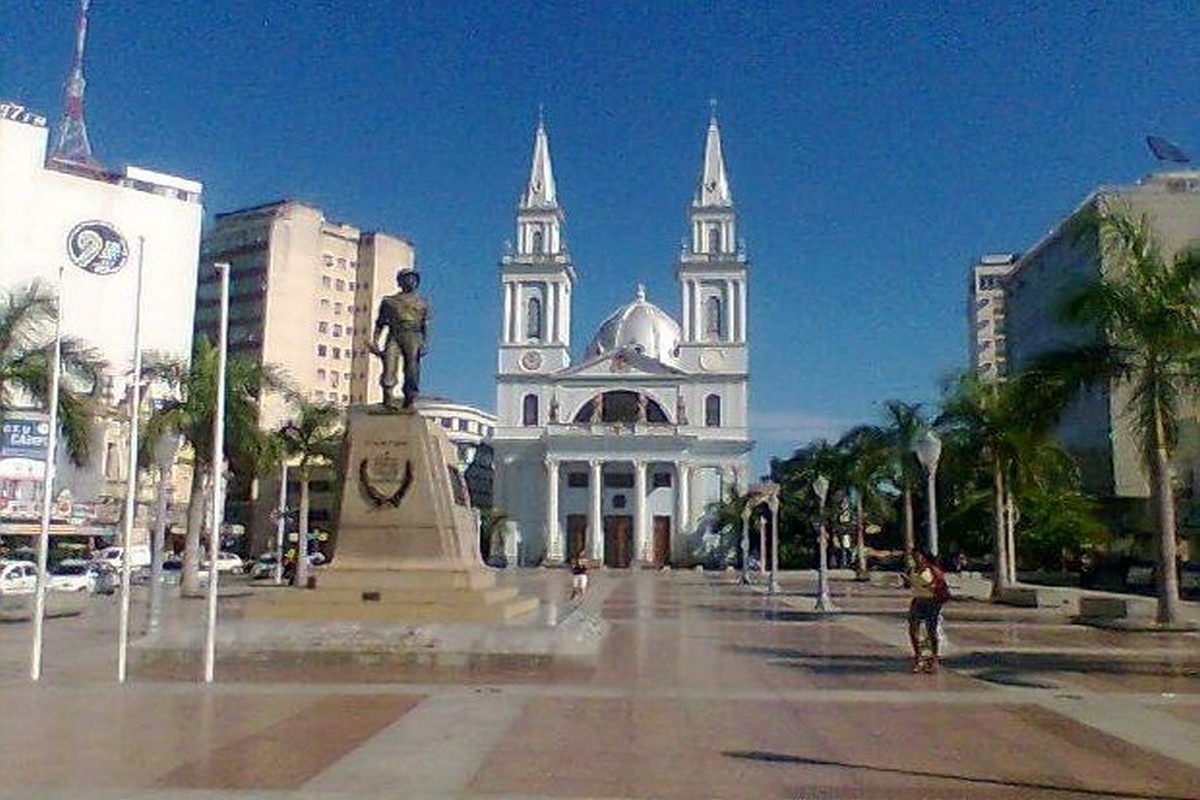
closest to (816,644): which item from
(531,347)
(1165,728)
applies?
(1165,728)

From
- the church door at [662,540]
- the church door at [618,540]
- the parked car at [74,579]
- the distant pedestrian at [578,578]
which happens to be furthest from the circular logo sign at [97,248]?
the distant pedestrian at [578,578]

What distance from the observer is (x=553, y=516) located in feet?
274

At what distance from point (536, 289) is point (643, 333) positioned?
9964 mm

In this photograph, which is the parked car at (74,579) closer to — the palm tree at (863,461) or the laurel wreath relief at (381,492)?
the laurel wreath relief at (381,492)

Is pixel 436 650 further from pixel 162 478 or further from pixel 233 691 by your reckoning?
pixel 162 478

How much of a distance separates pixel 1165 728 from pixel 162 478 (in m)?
18.3

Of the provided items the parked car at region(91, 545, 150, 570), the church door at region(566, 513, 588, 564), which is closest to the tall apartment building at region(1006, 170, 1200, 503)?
the church door at region(566, 513, 588, 564)

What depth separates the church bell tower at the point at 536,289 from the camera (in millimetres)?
87812

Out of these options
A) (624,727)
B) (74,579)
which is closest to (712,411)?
(74,579)

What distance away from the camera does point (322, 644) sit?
14234 mm

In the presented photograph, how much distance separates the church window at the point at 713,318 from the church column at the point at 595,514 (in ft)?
44.9

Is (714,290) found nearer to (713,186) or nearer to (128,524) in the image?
(713,186)

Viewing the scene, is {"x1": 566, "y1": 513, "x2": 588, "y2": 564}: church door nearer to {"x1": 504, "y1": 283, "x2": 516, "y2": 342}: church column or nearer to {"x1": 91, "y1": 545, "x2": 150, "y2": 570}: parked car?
{"x1": 504, "y1": 283, "x2": 516, "y2": 342}: church column

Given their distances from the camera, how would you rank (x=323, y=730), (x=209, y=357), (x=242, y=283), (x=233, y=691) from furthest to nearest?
(x=242, y=283) < (x=209, y=357) < (x=233, y=691) < (x=323, y=730)
